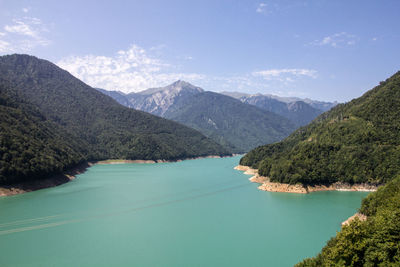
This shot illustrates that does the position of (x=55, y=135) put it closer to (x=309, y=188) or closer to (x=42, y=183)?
(x=42, y=183)

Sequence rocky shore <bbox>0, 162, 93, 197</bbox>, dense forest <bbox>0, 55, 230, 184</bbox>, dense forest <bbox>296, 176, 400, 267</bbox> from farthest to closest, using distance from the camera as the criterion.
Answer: dense forest <bbox>0, 55, 230, 184</bbox>, rocky shore <bbox>0, 162, 93, 197</bbox>, dense forest <bbox>296, 176, 400, 267</bbox>

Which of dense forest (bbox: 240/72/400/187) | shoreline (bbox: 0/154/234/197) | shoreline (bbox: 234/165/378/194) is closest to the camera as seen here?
shoreline (bbox: 0/154/234/197)

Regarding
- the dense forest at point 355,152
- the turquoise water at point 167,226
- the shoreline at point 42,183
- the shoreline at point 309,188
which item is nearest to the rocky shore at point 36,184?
the shoreline at point 42,183

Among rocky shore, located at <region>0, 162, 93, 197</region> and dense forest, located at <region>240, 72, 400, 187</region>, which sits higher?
dense forest, located at <region>240, 72, 400, 187</region>

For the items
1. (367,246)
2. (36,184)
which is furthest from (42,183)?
(367,246)

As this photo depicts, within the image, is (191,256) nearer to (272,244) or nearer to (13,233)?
(272,244)

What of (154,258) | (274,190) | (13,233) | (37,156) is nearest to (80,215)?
(13,233)

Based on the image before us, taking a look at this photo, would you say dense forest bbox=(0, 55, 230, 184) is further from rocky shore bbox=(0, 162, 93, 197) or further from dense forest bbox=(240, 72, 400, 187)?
dense forest bbox=(240, 72, 400, 187)

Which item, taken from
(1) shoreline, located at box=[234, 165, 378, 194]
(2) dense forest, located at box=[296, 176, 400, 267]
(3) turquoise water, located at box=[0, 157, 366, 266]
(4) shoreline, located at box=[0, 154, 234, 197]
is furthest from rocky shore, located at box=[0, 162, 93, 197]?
(2) dense forest, located at box=[296, 176, 400, 267]
